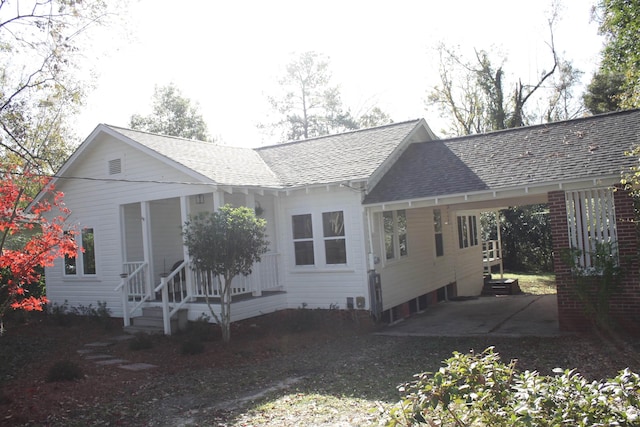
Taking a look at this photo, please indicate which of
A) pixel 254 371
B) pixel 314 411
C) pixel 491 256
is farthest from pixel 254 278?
pixel 491 256

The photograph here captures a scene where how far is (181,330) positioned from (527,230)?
19096mm

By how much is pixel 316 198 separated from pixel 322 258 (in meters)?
1.48

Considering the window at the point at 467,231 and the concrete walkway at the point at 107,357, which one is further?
the window at the point at 467,231

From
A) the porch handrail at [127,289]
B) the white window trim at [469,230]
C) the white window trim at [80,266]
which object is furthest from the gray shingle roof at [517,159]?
the white window trim at [80,266]

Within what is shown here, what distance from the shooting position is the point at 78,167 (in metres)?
15.4

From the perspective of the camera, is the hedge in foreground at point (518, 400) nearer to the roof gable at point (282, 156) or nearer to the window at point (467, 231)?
the roof gable at point (282, 156)

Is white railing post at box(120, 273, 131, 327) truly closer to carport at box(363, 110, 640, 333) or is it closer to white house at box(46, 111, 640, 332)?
white house at box(46, 111, 640, 332)

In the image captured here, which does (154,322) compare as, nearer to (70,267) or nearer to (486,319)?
(70,267)

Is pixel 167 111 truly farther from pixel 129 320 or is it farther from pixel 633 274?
pixel 633 274

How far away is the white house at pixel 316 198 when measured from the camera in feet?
39.5

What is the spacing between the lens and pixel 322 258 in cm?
1325

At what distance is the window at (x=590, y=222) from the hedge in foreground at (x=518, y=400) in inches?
268

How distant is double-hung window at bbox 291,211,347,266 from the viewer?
43.1ft

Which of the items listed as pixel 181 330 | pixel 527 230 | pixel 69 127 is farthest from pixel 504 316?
pixel 69 127
